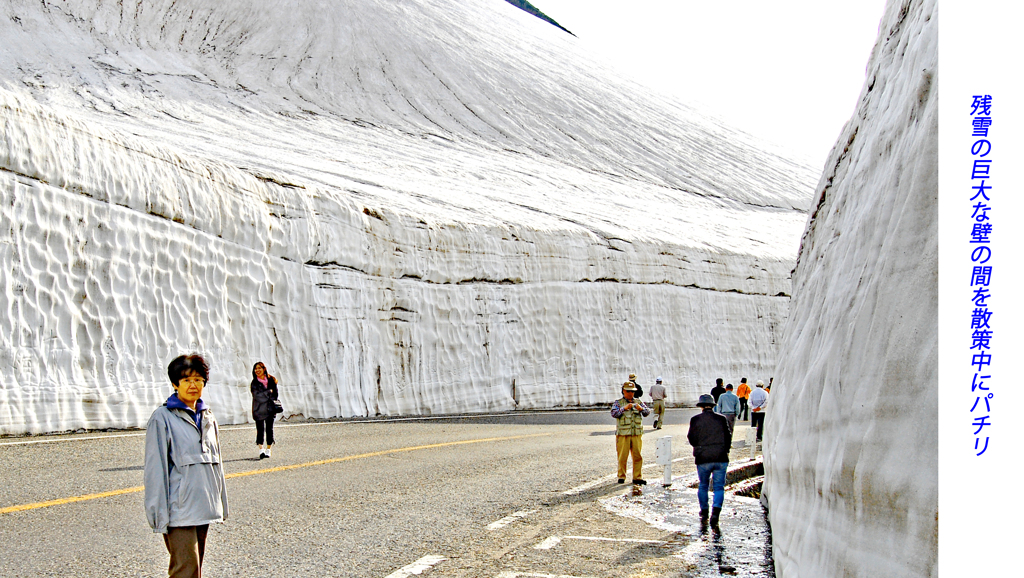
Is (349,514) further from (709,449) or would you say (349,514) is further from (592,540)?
(709,449)

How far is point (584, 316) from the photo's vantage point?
28047mm

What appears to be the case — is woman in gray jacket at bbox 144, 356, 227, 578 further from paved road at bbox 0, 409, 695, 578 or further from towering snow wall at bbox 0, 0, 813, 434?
towering snow wall at bbox 0, 0, 813, 434

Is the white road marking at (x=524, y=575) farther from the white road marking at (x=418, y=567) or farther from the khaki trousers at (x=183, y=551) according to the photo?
the khaki trousers at (x=183, y=551)

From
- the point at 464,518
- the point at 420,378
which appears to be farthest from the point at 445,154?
the point at 464,518

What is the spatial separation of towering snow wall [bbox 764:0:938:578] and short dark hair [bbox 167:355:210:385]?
3.39 m

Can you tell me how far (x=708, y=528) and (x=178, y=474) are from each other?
5.40 metres

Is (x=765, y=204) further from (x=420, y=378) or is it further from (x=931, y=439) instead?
(x=931, y=439)

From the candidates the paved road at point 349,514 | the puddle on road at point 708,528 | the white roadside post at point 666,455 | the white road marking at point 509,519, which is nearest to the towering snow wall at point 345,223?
the paved road at point 349,514

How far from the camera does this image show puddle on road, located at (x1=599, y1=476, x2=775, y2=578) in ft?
22.4

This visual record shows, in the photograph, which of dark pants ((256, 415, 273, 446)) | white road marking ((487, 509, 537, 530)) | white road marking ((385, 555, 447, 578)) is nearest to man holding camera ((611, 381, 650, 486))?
white road marking ((487, 509, 537, 530))

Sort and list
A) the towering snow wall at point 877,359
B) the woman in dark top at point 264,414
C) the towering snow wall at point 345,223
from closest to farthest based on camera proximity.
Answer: the towering snow wall at point 877,359 < the woman in dark top at point 264,414 < the towering snow wall at point 345,223

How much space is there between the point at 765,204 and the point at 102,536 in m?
54.1

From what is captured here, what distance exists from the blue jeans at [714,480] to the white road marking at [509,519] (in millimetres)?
1718

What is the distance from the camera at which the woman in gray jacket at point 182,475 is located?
4605 millimetres
